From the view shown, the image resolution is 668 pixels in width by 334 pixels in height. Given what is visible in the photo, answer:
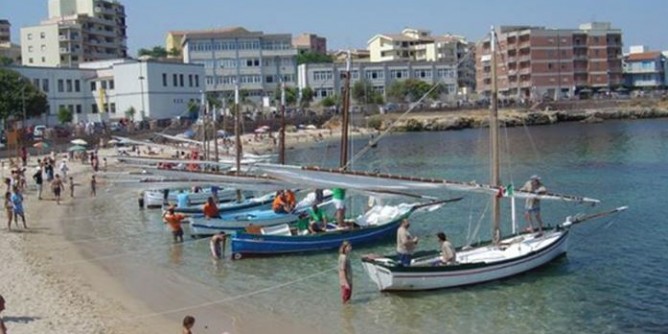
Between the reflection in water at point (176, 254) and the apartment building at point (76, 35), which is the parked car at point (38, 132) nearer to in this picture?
the apartment building at point (76, 35)

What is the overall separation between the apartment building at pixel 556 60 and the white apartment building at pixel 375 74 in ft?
26.3

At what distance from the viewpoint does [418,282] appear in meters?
26.7

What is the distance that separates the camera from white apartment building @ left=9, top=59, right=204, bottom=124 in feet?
362

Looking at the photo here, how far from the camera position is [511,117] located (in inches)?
5984

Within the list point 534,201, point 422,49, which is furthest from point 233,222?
point 422,49

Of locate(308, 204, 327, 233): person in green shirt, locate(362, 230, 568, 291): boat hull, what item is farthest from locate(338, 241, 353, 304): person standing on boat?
locate(308, 204, 327, 233): person in green shirt

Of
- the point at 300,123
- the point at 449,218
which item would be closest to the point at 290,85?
the point at 300,123

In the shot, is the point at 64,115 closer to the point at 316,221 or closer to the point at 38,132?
the point at 38,132

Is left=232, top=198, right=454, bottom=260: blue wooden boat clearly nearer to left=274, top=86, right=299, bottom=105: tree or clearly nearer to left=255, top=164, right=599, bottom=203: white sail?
left=255, top=164, right=599, bottom=203: white sail

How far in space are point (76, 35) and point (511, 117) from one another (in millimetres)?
81849

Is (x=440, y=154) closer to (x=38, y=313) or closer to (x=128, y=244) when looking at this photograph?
(x=128, y=244)

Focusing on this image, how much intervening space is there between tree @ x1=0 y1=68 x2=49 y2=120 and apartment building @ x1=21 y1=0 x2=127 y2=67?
136 ft

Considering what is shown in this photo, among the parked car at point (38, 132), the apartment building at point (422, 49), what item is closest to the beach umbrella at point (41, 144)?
the parked car at point (38, 132)

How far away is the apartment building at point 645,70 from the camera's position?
18212 centimetres
